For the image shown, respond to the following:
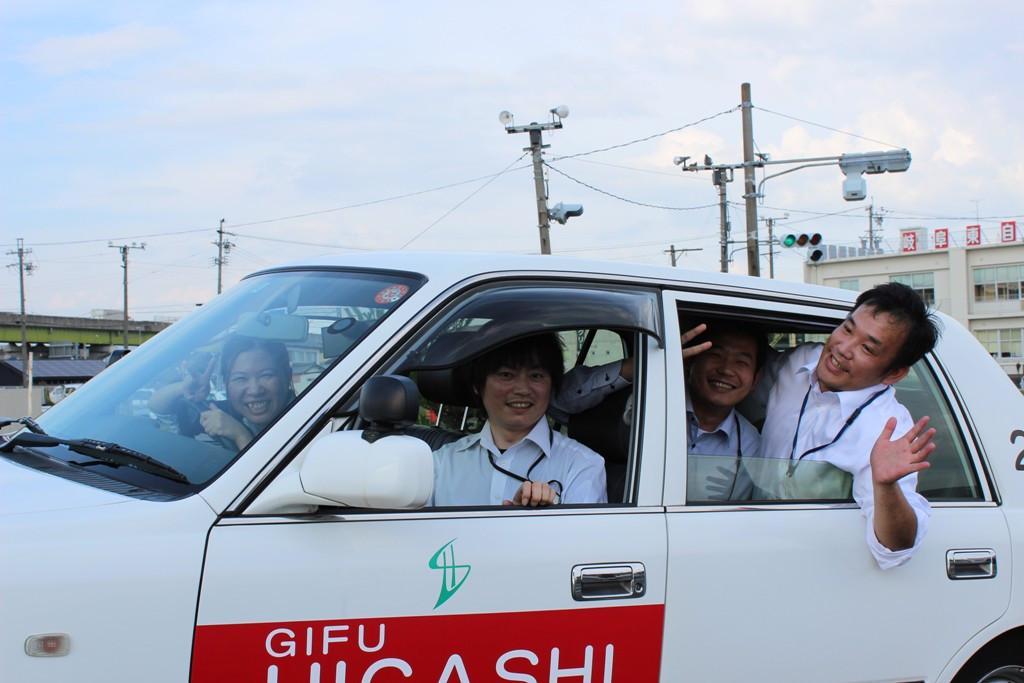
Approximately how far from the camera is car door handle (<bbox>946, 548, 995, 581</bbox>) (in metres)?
2.92

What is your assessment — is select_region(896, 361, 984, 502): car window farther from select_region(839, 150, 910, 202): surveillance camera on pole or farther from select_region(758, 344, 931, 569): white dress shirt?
select_region(839, 150, 910, 202): surveillance camera on pole

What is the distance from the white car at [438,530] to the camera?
2.09 m

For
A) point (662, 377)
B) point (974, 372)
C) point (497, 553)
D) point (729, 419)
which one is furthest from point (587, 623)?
point (974, 372)

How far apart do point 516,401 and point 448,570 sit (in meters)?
0.93

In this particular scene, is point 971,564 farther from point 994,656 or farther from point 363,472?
point 363,472

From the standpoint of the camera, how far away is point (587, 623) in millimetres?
2414

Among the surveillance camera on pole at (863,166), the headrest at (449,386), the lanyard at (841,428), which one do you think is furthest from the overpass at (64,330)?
the lanyard at (841,428)

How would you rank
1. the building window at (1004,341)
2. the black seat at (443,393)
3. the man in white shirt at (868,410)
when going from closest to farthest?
the man in white shirt at (868,410), the black seat at (443,393), the building window at (1004,341)

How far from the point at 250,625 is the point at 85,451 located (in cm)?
71

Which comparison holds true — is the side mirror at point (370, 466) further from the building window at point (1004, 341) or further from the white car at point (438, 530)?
the building window at point (1004, 341)

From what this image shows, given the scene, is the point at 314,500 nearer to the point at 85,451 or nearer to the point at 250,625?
the point at 250,625

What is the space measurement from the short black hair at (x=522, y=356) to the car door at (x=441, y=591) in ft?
1.61

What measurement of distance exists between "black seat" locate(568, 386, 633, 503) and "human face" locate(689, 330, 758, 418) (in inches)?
11.7

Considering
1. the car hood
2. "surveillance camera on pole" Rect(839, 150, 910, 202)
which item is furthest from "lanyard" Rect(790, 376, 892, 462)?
"surveillance camera on pole" Rect(839, 150, 910, 202)
